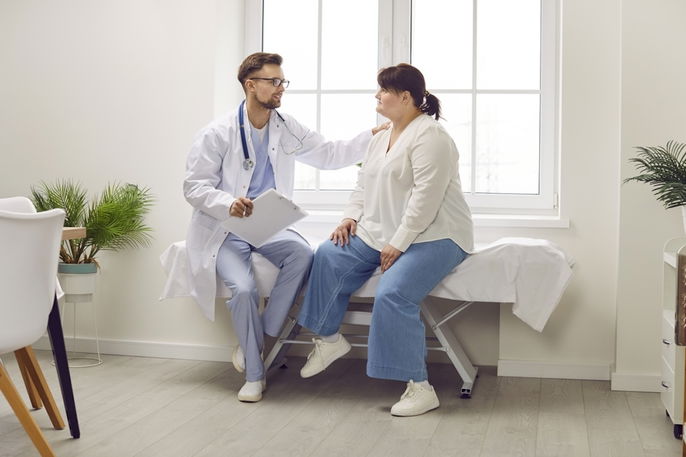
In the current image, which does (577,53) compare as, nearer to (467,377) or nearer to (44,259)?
(467,377)

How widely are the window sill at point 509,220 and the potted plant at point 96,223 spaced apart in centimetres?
78

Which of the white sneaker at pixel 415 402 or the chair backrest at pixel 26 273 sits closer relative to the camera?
the chair backrest at pixel 26 273

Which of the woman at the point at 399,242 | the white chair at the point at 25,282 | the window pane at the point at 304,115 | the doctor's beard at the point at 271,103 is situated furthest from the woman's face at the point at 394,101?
the white chair at the point at 25,282

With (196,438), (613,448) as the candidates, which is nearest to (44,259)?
(196,438)

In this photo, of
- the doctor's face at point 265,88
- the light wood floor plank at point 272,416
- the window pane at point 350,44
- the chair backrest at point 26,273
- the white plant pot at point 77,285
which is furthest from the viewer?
the window pane at point 350,44

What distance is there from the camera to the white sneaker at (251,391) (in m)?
3.29

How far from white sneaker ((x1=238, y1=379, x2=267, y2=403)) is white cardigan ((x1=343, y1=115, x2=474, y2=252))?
0.70 meters

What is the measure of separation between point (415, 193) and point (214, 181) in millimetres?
847

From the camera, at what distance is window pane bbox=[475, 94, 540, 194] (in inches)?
159

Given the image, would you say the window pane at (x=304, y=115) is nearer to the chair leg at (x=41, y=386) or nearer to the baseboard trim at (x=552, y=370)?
the baseboard trim at (x=552, y=370)

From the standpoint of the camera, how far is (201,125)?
159 inches

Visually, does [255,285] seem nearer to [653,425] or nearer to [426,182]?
[426,182]

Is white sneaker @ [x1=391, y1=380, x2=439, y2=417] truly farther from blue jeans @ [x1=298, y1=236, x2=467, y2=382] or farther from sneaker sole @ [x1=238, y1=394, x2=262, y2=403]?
sneaker sole @ [x1=238, y1=394, x2=262, y2=403]

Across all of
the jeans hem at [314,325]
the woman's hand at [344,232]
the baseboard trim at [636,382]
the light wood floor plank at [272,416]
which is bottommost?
the light wood floor plank at [272,416]
